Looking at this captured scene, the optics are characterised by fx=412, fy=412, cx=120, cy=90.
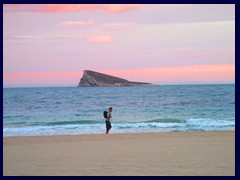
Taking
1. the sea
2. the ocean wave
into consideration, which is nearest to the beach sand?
the ocean wave

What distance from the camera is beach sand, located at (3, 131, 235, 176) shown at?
9.45 m

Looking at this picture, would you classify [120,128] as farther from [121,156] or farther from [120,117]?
[120,117]

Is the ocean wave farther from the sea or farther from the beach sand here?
the beach sand

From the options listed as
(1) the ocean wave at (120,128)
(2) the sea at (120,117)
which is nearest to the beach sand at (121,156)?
(1) the ocean wave at (120,128)

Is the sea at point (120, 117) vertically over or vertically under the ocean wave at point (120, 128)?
over

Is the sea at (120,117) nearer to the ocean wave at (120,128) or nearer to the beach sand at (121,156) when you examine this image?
the ocean wave at (120,128)

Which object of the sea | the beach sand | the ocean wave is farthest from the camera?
the sea

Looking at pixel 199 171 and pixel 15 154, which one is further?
pixel 15 154

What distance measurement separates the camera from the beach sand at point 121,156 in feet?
31.0

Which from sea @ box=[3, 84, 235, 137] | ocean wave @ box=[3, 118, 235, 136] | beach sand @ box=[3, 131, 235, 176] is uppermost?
sea @ box=[3, 84, 235, 137]

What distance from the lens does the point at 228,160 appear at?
415 inches
